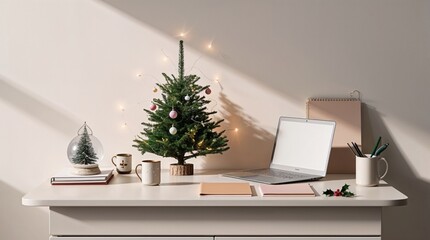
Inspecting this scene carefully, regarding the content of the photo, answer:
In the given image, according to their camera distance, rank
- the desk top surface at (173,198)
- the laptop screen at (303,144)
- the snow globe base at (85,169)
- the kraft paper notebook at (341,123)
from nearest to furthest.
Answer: the desk top surface at (173,198) → the snow globe base at (85,169) → the laptop screen at (303,144) → the kraft paper notebook at (341,123)

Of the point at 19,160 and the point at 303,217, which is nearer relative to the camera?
the point at 303,217

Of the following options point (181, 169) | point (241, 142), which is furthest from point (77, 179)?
point (241, 142)

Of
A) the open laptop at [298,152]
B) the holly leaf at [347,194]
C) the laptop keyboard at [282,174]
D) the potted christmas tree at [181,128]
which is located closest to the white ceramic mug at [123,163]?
the potted christmas tree at [181,128]

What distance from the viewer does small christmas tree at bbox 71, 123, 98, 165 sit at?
2.65 metres

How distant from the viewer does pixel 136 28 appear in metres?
2.90

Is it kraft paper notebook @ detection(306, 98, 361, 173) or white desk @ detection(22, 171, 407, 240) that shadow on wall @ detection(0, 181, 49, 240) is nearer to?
white desk @ detection(22, 171, 407, 240)

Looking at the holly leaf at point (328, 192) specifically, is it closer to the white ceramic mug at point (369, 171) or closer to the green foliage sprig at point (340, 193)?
the green foliage sprig at point (340, 193)

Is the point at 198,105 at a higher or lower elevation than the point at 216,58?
lower

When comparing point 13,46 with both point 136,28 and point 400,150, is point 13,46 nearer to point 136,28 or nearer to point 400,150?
point 136,28

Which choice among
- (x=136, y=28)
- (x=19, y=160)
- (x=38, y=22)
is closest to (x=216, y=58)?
(x=136, y=28)

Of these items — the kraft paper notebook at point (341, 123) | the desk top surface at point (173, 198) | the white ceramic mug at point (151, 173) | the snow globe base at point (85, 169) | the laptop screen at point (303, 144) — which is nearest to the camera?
the desk top surface at point (173, 198)

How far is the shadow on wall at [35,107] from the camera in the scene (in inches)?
115

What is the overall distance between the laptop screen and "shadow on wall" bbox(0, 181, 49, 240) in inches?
41.5

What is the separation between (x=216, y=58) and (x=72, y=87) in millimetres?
642
